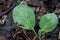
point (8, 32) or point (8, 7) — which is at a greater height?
point (8, 7)

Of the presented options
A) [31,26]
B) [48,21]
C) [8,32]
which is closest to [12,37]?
[8,32]

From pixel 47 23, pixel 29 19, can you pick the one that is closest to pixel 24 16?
pixel 29 19

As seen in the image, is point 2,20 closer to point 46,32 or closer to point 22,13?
point 22,13

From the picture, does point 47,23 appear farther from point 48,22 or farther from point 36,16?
point 36,16
